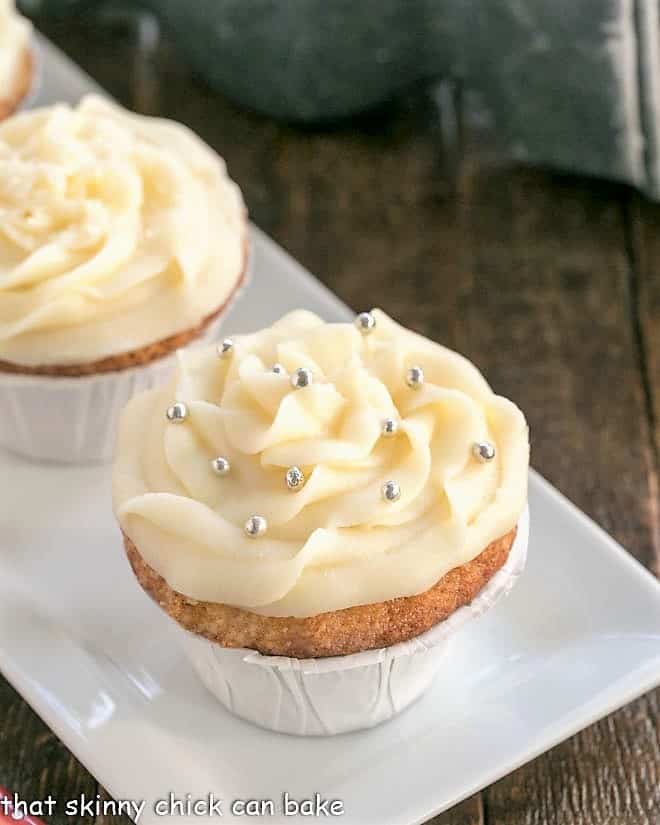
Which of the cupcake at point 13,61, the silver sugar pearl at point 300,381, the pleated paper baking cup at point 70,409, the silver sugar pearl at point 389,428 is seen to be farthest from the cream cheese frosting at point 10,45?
the silver sugar pearl at point 389,428

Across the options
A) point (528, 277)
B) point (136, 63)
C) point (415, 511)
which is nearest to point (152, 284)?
point (415, 511)

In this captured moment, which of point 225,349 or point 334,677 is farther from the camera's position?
point 225,349

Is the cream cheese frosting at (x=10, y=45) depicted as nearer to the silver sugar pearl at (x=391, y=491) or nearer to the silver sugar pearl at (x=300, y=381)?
the silver sugar pearl at (x=300, y=381)

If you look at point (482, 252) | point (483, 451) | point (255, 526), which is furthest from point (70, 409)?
point (482, 252)

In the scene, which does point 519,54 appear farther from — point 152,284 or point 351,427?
point 351,427

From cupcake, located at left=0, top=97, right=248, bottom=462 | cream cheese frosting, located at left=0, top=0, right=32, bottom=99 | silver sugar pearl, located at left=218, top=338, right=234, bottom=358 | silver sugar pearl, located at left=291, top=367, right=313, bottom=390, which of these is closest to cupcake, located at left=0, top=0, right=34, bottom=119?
cream cheese frosting, located at left=0, top=0, right=32, bottom=99

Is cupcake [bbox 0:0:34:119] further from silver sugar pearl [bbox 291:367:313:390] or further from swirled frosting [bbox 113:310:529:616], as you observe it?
silver sugar pearl [bbox 291:367:313:390]

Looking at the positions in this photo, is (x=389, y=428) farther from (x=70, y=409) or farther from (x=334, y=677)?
(x=70, y=409)
